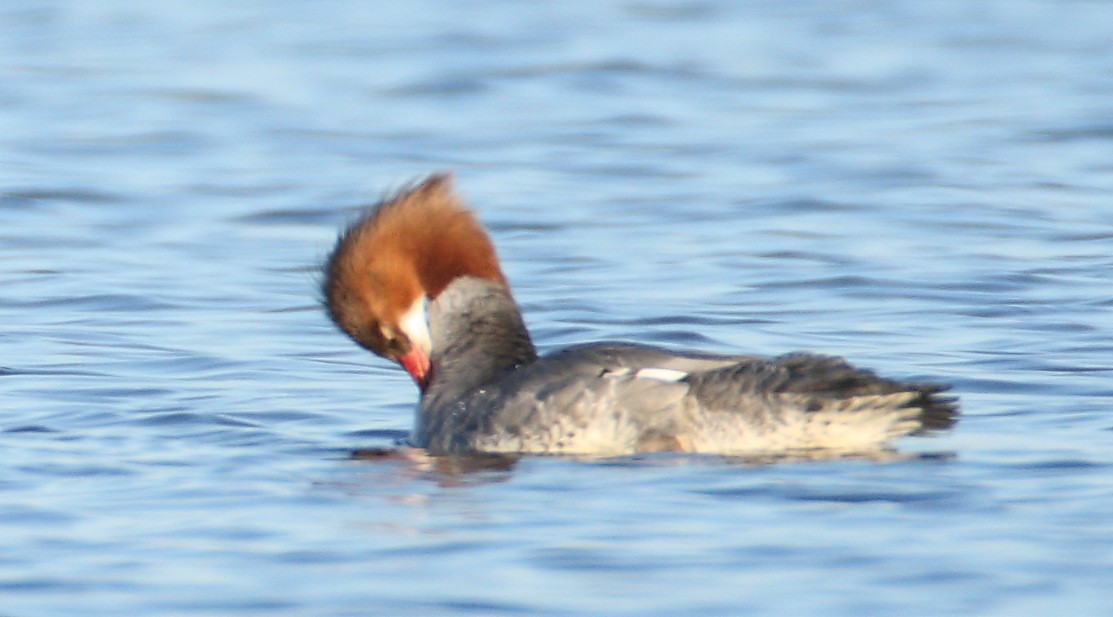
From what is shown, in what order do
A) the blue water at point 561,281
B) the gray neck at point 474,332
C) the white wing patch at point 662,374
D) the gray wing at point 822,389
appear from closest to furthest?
the blue water at point 561,281
the gray wing at point 822,389
the white wing patch at point 662,374
the gray neck at point 474,332

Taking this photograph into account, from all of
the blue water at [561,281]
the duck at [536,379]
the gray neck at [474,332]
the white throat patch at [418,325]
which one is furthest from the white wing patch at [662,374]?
the white throat patch at [418,325]

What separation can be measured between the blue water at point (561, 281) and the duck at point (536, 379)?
150 mm

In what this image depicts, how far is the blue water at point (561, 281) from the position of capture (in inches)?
217

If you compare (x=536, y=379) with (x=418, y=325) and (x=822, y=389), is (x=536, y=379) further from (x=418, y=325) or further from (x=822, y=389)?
(x=822, y=389)

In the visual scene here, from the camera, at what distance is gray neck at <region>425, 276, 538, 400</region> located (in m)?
7.21

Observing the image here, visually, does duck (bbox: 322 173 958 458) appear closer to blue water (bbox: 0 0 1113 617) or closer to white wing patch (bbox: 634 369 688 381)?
white wing patch (bbox: 634 369 688 381)

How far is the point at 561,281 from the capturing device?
34.3 ft

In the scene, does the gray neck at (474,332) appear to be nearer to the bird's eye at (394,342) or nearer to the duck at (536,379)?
the duck at (536,379)

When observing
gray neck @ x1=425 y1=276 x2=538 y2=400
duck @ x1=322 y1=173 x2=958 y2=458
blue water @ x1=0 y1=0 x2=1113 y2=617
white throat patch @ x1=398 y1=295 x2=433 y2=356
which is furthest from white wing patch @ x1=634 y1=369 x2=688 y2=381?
white throat patch @ x1=398 y1=295 x2=433 y2=356

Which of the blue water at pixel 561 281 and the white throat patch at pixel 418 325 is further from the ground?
the white throat patch at pixel 418 325

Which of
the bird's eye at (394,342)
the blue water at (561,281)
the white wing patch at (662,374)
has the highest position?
the white wing patch at (662,374)

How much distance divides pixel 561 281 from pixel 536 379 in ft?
11.8

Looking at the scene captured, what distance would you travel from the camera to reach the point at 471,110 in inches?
632

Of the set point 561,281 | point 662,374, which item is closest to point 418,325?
point 662,374
